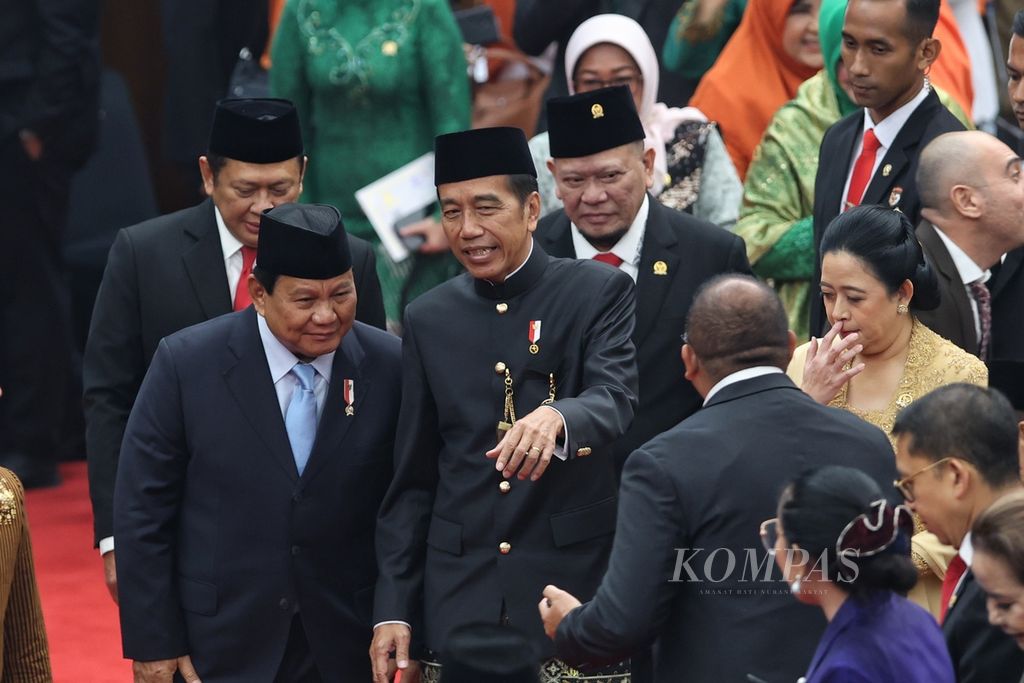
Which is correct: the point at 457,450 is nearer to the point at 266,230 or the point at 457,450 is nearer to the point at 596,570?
the point at 596,570

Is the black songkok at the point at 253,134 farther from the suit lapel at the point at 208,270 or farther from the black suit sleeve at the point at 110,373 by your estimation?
the black suit sleeve at the point at 110,373

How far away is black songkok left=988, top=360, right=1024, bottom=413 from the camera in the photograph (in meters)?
3.87

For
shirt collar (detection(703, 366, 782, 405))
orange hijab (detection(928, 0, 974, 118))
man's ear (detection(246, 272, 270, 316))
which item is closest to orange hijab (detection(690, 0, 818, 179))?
orange hijab (detection(928, 0, 974, 118))

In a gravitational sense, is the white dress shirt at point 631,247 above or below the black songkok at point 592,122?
below

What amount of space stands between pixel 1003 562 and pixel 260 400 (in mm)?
1911

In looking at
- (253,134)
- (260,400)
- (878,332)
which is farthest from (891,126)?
(260,400)

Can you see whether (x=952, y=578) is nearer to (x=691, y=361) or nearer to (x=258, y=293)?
(x=691, y=361)

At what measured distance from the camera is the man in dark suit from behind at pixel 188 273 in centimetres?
471

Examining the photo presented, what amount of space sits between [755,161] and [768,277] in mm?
386

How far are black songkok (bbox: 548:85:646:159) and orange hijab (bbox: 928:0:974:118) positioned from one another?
1904 mm

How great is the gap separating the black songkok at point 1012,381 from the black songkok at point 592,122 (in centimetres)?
137

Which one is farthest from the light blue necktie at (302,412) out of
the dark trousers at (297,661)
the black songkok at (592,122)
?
the black songkok at (592,122)

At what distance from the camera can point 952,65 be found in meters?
6.45

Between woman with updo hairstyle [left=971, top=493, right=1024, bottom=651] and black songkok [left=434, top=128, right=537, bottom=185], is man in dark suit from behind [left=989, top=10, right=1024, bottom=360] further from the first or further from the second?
woman with updo hairstyle [left=971, top=493, right=1024, bottom=651]
